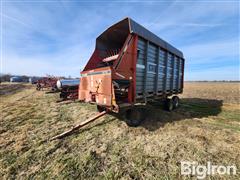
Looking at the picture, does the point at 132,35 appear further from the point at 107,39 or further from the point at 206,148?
the point at 206,148

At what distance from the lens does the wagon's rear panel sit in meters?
4.83

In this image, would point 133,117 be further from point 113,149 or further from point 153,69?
point 153,69

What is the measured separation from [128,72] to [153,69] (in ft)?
4.76

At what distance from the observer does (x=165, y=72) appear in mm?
6242

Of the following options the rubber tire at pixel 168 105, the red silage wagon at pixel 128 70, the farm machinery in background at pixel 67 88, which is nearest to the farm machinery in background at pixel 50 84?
the farm machinery in background at pixel 67 88

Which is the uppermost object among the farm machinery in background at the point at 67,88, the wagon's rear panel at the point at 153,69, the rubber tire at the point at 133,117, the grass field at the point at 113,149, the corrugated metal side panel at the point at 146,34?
the corrugated metal side panel at the point at 146,34

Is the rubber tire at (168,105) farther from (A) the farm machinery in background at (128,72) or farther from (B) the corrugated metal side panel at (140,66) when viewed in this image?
(B) the corrugated metal side panel at (140,66)

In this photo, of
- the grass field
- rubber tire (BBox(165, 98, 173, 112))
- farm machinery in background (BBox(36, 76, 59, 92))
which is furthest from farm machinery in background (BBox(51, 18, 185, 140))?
farm machinery in background (BBox(36, 76, 59, 92))

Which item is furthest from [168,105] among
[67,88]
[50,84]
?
[50,84]

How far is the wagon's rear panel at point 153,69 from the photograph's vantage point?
483 centimetres

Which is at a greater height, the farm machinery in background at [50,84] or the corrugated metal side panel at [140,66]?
the corrugated metal side panel at [140,66]

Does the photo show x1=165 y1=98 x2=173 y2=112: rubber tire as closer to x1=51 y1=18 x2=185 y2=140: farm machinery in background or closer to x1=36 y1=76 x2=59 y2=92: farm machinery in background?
x1=51 y1=18 x2=185 y2=140: farm machinery in background

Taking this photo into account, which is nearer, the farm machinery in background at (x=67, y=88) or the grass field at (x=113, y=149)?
the grass field at (x=113, y=149)

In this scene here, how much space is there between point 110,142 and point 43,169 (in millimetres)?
1721
